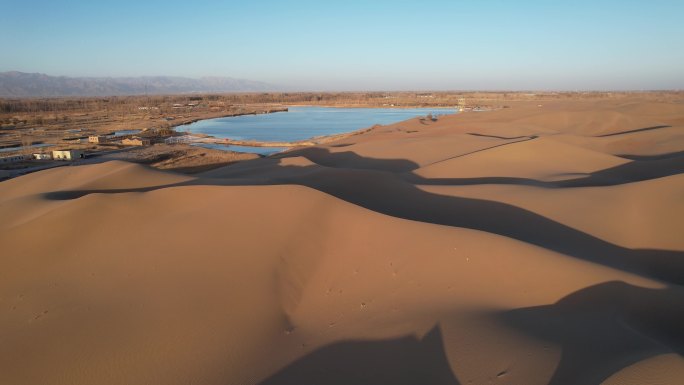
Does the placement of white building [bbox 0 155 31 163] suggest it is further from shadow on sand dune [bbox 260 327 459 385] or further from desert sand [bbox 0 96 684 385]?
shadow on sand dune [bbox 260 327 459 385]

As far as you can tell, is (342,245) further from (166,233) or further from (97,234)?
(97,234)

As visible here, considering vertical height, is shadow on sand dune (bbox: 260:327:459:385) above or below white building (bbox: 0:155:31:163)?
above

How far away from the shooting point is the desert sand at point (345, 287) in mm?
3969

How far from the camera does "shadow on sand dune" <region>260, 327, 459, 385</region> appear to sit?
12.3 feet

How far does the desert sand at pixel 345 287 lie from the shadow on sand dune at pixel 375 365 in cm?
2

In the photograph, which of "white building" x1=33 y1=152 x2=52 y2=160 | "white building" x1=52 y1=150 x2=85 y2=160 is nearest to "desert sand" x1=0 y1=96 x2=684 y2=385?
"white building" x1=52 y1=150 x2=85 y2=160

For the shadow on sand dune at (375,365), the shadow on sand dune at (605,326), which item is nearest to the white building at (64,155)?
Result: the shadow on sand dune at (375,365)

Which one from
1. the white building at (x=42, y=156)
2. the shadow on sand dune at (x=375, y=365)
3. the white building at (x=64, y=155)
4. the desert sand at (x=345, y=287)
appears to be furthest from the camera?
the white building at (x=42, y=156)

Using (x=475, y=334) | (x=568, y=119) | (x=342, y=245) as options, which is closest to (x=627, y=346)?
(x=475, y=334)

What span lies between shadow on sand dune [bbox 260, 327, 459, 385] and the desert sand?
0.06ft

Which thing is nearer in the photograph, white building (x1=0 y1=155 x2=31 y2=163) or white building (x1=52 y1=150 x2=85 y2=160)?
white building (x1=0 y1=155 x2=31 y2=163)

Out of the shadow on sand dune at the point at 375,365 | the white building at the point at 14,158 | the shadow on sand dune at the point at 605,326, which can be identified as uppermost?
the shadow on sand dune at the point at 605,326

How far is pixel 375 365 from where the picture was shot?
397 centimetres

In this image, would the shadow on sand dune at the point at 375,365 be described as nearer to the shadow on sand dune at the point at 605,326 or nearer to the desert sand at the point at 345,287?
the desert sand at the point at 345,287
